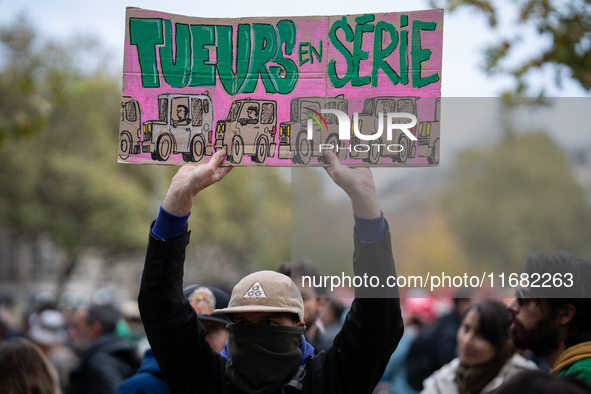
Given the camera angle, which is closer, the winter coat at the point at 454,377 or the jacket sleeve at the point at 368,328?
the jacket sleeve at the point at 368,328

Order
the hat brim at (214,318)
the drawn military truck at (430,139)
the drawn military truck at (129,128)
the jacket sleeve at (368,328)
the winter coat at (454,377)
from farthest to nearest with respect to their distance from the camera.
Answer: the winter coat at (454,377), the hat brim at (214,318), the drawn military truck at (129,128), the drawn military truck at (430,139), the jacket sleeve at (368,328)

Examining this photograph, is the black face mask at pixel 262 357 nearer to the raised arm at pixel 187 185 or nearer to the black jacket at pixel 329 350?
the black jacket at pixel 329 350

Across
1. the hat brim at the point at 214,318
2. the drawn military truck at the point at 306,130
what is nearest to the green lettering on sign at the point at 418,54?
the drawn military truck at the point at 306,130

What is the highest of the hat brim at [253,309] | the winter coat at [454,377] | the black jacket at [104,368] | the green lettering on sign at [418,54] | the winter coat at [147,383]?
the green lettering on sign at [418,54]

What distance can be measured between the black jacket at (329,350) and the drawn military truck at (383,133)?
39 centimetres

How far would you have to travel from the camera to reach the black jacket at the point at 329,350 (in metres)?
2.05

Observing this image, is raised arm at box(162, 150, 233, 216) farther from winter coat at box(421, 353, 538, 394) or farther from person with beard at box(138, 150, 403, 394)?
winter coat at box(421, 353, 538, 394)

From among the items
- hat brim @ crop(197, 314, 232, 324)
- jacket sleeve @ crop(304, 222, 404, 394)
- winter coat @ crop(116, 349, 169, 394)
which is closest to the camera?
jacket sleeve @ crop(304, 222, 404, 394)

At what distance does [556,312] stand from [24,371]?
104 inches

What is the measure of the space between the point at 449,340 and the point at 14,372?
354cm

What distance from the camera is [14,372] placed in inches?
117

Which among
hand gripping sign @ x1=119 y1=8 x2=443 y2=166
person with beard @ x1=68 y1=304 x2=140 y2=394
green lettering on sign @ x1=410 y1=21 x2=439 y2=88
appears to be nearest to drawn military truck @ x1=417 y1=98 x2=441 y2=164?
hand gripping sign @ x1=119 y1=8 x2=443 y2=166

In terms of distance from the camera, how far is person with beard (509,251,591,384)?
102 inches

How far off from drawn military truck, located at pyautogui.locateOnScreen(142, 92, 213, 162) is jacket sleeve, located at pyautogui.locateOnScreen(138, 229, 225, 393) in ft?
1.30
